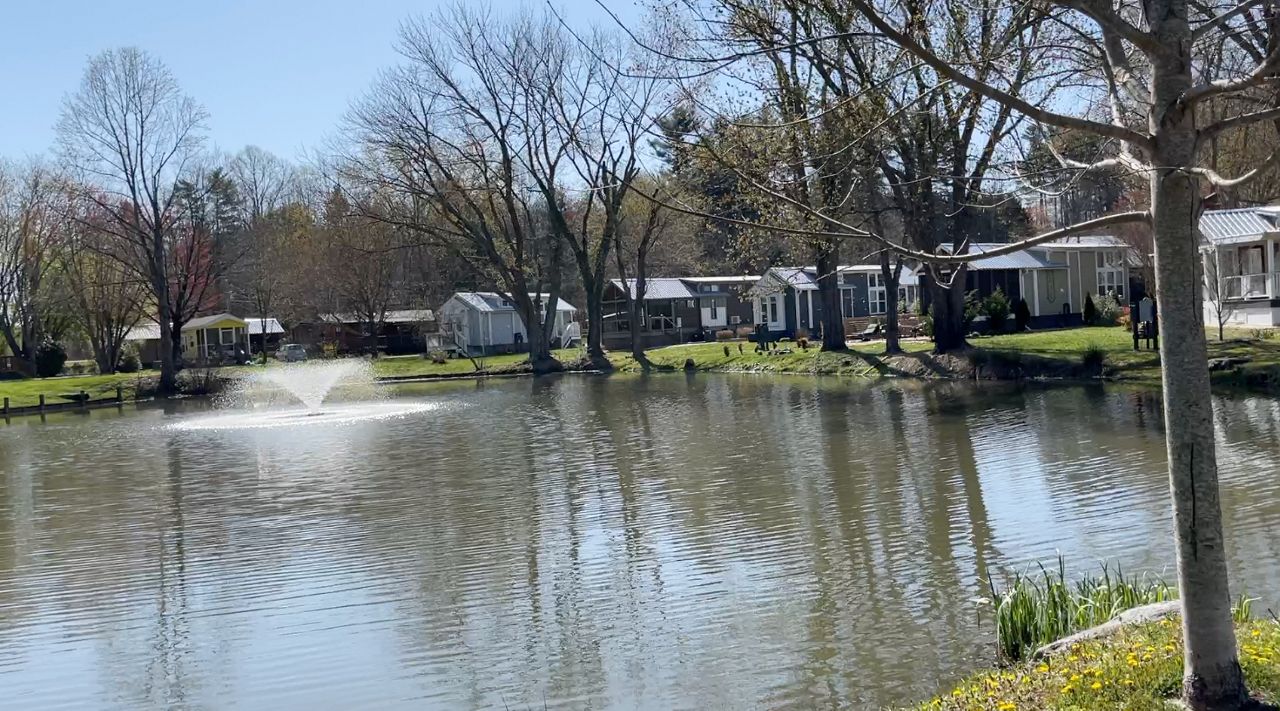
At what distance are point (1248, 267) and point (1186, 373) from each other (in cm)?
3943

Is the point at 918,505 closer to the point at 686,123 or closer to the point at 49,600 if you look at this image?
the point at 686,123

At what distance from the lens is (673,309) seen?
2803 inches

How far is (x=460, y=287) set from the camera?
3152 inches

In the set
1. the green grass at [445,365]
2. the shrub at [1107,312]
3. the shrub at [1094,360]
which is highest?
the shrub at [1107,312]

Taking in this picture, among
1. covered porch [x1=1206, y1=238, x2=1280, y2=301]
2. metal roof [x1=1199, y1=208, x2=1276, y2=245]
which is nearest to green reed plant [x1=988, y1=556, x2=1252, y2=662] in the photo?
covered porch [x1=1206, y1=238, x2=1280, y2=301]

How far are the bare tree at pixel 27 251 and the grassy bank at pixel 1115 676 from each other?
66.8m

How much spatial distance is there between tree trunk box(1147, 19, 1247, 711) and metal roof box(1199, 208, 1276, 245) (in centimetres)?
3428

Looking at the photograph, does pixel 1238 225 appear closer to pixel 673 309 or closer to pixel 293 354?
pixel 673 309

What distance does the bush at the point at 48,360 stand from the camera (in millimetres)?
65000

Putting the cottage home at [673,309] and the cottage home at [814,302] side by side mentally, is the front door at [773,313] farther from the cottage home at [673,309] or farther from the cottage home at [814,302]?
the cottage home at [673,309]

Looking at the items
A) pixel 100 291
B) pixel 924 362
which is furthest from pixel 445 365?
pixel 924 362

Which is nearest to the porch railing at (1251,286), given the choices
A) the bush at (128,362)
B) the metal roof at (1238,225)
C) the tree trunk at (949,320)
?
the metal roof at (1238,225)

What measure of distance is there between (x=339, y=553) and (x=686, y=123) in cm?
677

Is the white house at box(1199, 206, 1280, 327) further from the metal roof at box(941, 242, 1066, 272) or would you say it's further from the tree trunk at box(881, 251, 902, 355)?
the metal roof at box(941, 242, 1066, 272)
